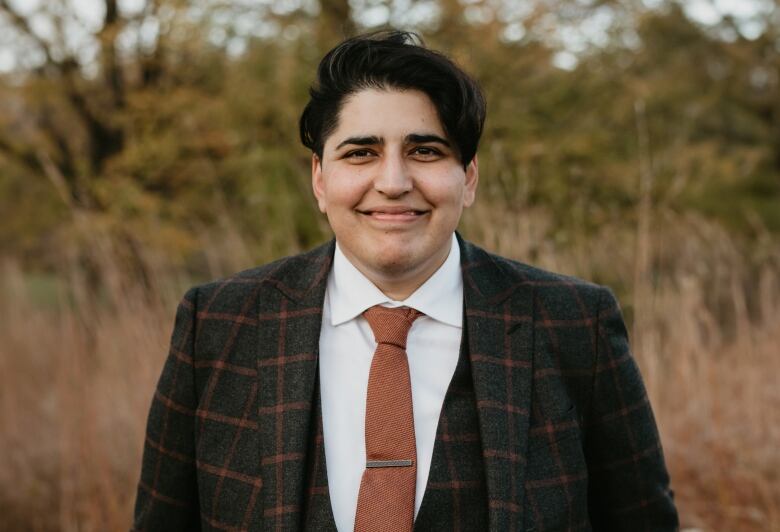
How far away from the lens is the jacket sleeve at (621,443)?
1.79m

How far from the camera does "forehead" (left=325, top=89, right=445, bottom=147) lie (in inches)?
67.2

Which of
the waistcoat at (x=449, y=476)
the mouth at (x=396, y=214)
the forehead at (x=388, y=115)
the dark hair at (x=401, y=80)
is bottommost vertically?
the waistcoat at (x=449, y=476)

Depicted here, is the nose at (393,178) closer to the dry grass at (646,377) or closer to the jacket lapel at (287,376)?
the jacket lapel at (287,376)

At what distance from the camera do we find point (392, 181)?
5.47 feet

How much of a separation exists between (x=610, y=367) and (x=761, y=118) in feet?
31.7

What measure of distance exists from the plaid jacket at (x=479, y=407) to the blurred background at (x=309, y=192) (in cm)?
121

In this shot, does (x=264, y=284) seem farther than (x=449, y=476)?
Yes

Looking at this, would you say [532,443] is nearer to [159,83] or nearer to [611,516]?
[611,516]

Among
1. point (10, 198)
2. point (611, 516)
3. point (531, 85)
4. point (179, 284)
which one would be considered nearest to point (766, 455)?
point (611, 516)

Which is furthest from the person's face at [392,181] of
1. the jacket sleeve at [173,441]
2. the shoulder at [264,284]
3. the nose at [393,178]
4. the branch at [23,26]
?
the branch at [23,26]

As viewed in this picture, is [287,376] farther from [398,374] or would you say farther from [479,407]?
[479,407]

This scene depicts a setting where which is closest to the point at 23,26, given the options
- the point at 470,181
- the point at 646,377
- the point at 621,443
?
the point at 646,377

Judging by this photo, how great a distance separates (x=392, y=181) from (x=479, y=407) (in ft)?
1.55

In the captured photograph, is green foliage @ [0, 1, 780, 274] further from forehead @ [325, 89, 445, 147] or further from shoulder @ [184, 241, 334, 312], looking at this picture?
forehead @ [325, 89, 445, 147]
